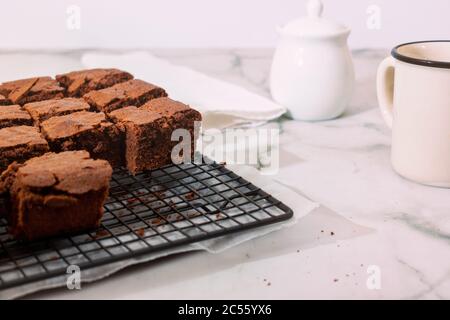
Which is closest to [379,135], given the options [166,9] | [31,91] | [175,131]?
[175,131]

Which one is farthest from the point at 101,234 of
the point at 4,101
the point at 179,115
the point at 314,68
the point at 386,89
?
the point at 314,68

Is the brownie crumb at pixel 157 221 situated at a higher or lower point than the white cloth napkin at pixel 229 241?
higher

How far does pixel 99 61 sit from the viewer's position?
196cm

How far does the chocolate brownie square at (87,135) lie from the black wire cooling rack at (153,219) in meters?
0.05

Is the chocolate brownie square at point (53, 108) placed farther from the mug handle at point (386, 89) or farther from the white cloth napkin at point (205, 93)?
the mug handle at point (386, 89)

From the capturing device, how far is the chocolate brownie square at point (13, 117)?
1289 millimetres

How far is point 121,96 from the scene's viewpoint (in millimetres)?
1422

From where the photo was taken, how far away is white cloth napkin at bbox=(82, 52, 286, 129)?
5.39 feet

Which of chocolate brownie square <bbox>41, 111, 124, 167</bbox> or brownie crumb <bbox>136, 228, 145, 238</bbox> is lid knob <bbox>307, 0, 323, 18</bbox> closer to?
chocolate brownie square <bbox>41, 111, 124, 167</bbox>

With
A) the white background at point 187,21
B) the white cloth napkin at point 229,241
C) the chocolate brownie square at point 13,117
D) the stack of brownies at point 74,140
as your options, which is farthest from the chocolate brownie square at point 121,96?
the white background at point 187,21

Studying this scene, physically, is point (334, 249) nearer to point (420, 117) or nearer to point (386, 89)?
point (420, 117)

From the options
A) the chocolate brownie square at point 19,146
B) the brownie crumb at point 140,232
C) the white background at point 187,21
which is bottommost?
the brownie crumb at point 140,232

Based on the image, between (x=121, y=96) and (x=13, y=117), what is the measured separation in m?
0.24

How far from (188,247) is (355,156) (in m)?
0.60
